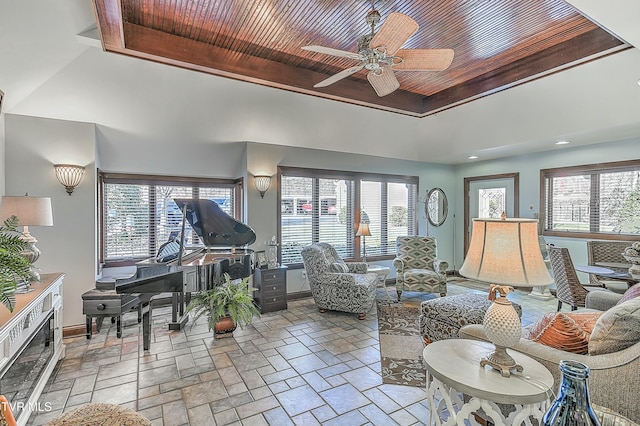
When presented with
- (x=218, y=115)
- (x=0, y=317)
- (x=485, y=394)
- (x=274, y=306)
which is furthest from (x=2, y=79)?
A: (x=485, y=394)

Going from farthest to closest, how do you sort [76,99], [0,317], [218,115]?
[218,115] < [76,99] < [0,317]

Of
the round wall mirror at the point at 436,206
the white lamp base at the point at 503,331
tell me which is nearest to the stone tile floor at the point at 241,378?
the white lamp base at the point at 503,331

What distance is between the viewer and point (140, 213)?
4887 millimetres

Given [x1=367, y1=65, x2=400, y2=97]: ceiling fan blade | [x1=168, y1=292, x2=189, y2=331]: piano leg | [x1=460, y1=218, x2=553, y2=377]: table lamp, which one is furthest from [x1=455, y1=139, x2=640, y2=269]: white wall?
[x1=168, y1=292, x2=189, y2=331]: piano leg

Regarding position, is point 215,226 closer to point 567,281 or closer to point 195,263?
point 195,263

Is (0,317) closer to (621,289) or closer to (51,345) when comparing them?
(51,345)

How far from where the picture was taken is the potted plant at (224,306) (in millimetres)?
3549

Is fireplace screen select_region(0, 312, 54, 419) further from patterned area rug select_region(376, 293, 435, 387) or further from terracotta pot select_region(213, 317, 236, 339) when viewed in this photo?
patterned area rug select_region(376, 293, 435, 387)

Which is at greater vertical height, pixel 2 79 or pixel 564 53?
pixel 564 53

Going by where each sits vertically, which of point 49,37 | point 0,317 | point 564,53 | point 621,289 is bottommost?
point 621,289

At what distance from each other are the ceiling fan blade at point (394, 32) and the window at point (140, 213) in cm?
348

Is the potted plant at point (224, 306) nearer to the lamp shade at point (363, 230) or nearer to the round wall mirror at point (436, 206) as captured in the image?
the lamp shade at point (363, 230)

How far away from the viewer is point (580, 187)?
5.27m

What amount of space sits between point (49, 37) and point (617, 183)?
7.32m
